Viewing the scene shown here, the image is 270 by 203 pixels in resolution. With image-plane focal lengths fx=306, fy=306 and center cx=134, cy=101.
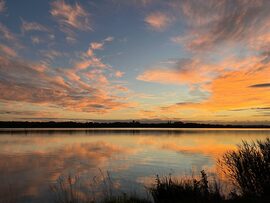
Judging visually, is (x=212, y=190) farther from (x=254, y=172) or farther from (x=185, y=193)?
(x=254, y=172)

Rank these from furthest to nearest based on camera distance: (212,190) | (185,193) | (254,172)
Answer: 1. (254,172)
2. (212,190)
3. (185,193)

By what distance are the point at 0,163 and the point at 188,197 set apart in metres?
20.2

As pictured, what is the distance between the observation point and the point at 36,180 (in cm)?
1991

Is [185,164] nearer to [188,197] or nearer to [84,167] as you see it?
[84,167]

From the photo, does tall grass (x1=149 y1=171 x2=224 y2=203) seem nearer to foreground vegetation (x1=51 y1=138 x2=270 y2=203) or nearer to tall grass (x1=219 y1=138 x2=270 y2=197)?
foreground vegetation (x1=51 y1=138 x2=270 y2=203)

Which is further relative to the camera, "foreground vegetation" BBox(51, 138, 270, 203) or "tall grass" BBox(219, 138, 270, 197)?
"tall grass" BBox(219, 138, 270, 197)

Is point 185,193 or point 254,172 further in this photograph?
point 254,172

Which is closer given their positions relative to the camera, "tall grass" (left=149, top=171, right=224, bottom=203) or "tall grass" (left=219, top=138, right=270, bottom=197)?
"tall grass" (left=149, top=171, right=224, bottom=203)

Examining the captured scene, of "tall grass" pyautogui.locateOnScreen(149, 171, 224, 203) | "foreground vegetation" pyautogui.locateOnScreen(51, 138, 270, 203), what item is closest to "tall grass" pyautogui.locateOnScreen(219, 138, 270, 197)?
"foreground vegetation" pyautogui.locateOnScreen(51, 138, 270, 203)

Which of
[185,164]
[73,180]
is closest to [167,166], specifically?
[185,164]

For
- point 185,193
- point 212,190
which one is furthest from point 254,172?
point 185,193

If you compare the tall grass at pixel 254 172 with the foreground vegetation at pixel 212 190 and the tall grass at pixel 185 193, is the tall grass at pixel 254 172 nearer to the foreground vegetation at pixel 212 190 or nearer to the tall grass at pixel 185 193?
the foreground vegetation at pixel 212 190

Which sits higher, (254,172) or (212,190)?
(254,172)

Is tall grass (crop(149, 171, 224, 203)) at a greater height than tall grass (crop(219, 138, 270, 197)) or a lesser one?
lesser
